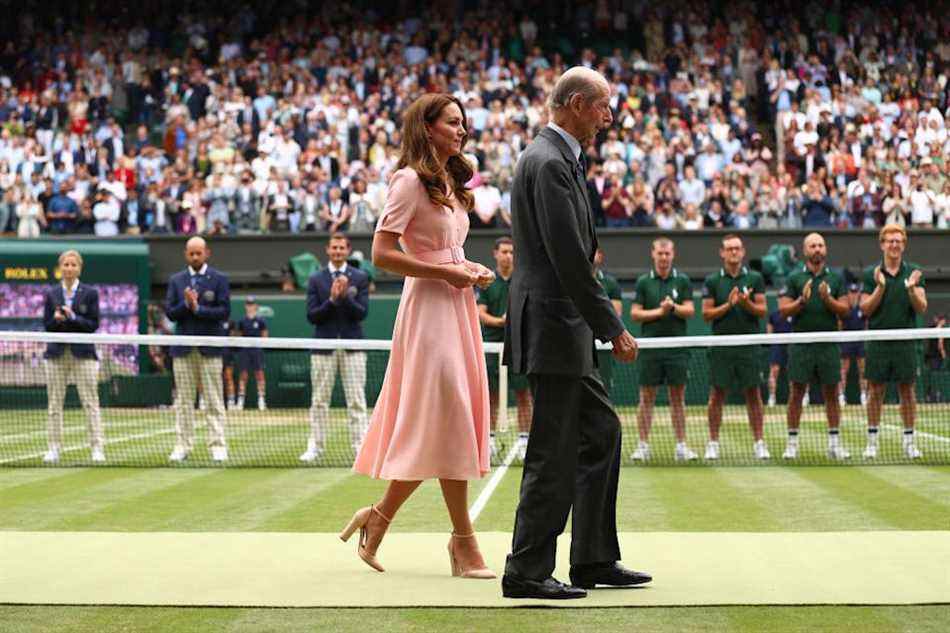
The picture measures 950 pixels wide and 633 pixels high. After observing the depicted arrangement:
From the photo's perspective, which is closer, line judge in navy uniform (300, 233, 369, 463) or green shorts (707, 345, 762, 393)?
green shorts (707, 345, 762, 393)

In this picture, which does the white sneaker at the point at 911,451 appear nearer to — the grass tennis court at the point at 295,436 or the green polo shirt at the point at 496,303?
the grass tennis court at the point at 295,436

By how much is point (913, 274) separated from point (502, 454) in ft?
14.0

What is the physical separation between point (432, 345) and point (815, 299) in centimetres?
860

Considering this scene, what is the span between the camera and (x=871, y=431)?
13.9m

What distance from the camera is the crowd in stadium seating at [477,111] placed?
2523 cm

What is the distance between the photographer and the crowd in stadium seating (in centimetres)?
2523

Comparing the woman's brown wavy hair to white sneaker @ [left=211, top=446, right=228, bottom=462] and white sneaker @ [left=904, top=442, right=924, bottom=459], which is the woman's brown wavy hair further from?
white sneaker @ [left=904, top=442, right=924, bottom=459]

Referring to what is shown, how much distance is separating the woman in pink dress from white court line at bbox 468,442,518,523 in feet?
4.27

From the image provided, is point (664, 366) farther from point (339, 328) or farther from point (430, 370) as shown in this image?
point (430, 370)

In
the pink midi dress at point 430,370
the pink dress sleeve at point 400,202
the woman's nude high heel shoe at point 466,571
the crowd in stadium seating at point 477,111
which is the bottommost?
the woman's nude high heel shoe at point 466,571

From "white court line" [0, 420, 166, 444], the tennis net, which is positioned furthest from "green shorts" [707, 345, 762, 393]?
"white court line" [0, 420, 166, 444]

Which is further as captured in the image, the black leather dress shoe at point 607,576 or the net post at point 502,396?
the net post at point 502,396

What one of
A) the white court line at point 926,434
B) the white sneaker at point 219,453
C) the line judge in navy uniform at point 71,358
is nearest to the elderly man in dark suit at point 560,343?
the white sneaker at point 219,453

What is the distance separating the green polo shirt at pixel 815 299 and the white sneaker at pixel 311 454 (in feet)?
15.8
